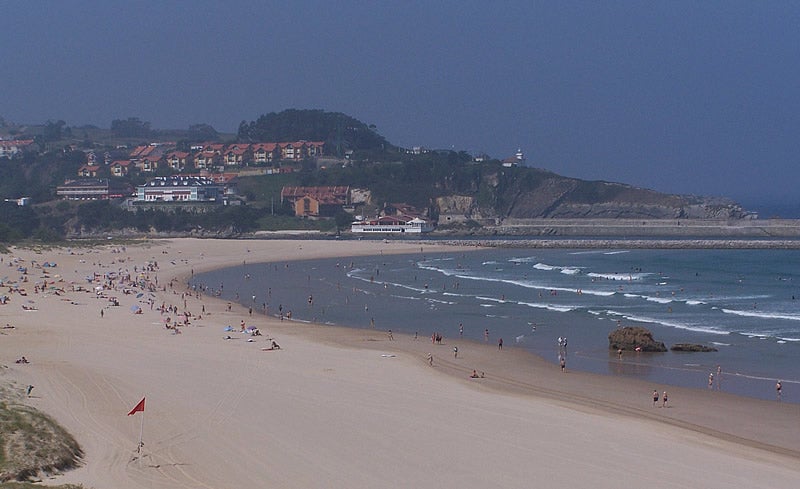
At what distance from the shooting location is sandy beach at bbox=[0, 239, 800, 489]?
14.5 metres

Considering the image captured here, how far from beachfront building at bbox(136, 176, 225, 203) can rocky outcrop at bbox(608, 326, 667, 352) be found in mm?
88749

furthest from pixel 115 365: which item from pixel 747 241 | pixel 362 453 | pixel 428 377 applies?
pixel 747 241

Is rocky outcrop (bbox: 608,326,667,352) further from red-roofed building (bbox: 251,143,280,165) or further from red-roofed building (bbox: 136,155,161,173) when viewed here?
red-roofed building (bbox: 136,155,161,173)

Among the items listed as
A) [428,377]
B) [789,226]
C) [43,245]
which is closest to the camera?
[428,377]

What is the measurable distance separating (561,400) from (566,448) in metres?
4.44

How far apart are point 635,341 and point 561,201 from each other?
95689mm

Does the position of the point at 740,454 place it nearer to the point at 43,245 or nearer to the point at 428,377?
the point at 428,377

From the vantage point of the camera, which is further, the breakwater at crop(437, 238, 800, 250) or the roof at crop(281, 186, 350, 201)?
the roof at crop(281, 186, 350, 201)

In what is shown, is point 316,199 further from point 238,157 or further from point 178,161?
point 178,161

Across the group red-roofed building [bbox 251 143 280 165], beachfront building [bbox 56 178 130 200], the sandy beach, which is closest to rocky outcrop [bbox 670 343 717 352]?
the sandy beach

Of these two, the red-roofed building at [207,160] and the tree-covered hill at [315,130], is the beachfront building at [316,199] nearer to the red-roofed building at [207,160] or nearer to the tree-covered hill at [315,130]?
the red-roofed building at [207,160]

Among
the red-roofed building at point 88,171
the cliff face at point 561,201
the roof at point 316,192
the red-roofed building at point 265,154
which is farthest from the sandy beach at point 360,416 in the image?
the red-roofed building at point 265,154

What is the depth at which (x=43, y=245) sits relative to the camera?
230 feet

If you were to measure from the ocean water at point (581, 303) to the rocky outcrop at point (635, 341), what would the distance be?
397 millimetres
